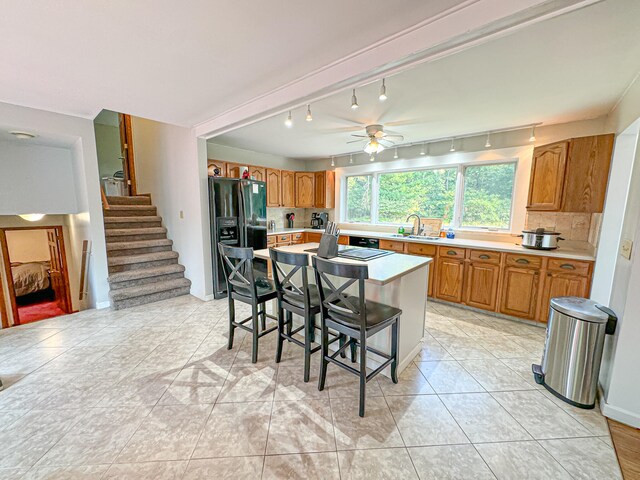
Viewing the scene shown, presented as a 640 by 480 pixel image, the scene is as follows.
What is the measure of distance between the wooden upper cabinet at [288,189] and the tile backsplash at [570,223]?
409 centimetres

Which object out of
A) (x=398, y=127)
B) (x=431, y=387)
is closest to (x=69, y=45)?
(x=398, y=127)

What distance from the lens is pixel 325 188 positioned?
18.4ft

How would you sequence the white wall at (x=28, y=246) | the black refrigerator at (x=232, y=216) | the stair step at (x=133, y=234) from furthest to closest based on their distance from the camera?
the white wall at (x=28, y=246) → the stair step at (x=133, y=234) → the black refrigerator at (x=232, y=216)

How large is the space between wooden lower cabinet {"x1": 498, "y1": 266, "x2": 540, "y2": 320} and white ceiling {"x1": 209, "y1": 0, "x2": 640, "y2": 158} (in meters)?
1.84

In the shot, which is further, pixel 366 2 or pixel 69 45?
pixel 69 45

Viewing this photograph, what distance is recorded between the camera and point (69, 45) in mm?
1796

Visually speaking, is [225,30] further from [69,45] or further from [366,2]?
[69,45]

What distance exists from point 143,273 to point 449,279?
178 inches

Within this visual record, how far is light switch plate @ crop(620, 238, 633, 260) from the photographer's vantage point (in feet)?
5.71

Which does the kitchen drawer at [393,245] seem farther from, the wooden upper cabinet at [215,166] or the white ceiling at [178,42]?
the wooden upper cabinet at [215,166]

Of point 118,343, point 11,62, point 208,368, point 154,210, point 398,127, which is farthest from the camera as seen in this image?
point 154,210

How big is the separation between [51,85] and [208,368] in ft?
9.70

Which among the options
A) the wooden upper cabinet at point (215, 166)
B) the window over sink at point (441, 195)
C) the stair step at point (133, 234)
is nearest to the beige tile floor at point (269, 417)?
the stair step at point (133, 234)

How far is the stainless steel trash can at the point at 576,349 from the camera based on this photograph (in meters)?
1.83
